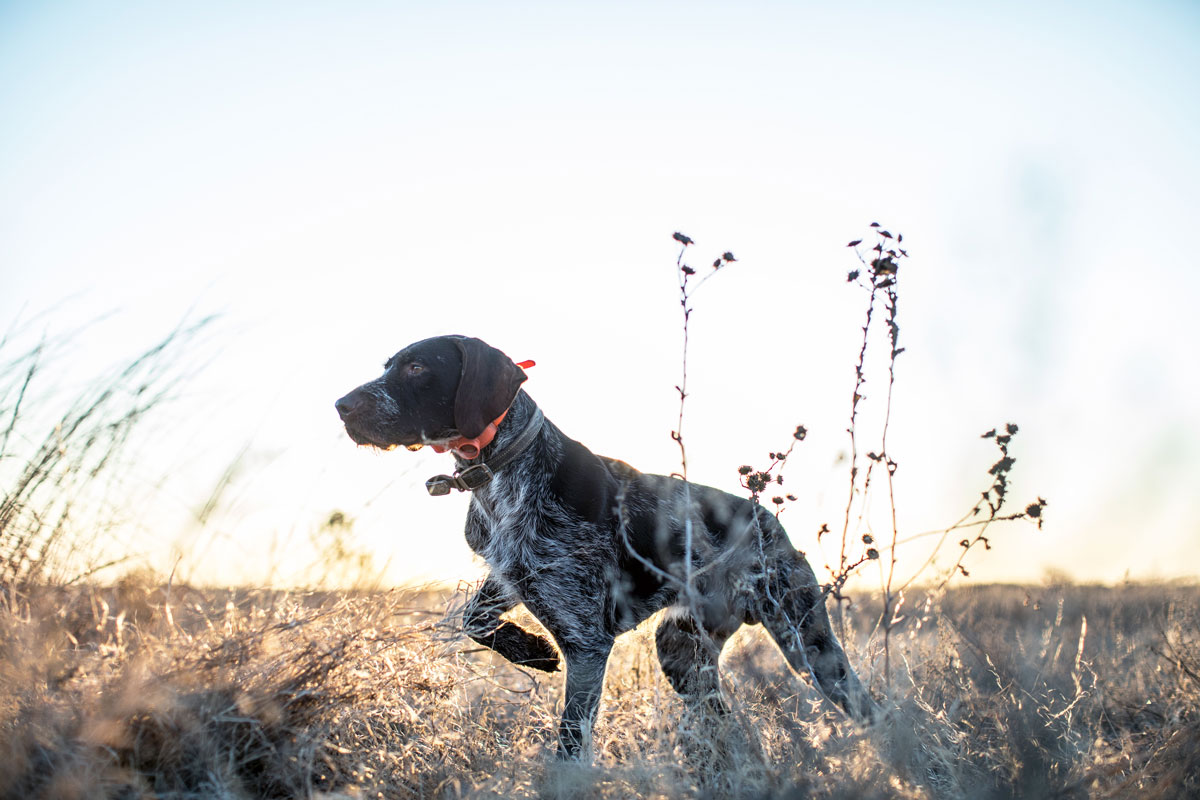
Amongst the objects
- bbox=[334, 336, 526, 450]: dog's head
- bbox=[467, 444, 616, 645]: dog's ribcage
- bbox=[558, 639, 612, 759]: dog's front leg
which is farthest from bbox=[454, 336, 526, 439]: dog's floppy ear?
bbox=[558, 639, 612, 759]: dog's front leg

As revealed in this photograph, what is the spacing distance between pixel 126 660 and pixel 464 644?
4.61 feet

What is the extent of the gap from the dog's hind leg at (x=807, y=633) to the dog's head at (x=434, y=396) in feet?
5.08

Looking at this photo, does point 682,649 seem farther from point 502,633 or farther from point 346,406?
point 346,406

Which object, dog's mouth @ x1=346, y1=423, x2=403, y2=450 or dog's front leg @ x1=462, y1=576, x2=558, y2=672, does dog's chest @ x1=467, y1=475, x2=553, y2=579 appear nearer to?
dog's front leg @ x1=462, y1=576, x2=558, y2=672

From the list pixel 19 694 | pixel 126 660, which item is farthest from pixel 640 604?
pixel 19 694

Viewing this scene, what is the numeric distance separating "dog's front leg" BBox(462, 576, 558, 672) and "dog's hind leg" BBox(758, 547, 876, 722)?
110 centimetres

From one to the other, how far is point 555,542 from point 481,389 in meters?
0.83

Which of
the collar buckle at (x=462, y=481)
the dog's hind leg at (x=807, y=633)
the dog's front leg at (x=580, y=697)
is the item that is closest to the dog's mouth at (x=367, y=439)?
the collar buckle at (x=462, y=481)

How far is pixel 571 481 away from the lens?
4.37 m

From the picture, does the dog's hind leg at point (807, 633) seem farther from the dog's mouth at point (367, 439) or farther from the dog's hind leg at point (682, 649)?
the dog's mouth at point (367, 439)

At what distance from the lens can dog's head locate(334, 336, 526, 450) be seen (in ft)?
13.5

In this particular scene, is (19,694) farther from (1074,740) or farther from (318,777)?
(1074,740)

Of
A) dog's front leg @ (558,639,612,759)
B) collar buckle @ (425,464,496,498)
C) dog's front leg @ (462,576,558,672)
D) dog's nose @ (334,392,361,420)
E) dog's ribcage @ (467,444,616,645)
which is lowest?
dog's front leg @ (558,639,612,759)

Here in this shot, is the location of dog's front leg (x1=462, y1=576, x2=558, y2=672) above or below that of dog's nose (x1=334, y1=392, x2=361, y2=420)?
below
